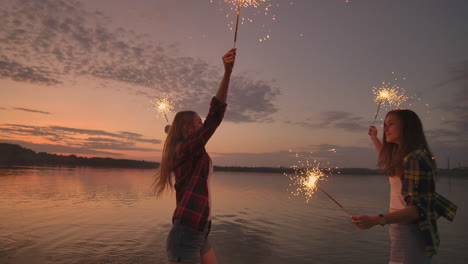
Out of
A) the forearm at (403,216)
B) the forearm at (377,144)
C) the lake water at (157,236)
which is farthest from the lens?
the lake water at (157,236)

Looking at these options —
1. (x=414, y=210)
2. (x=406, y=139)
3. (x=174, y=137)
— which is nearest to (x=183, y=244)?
(x=174, y=137)

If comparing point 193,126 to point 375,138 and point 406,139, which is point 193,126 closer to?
point 406,139

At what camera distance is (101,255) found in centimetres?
893

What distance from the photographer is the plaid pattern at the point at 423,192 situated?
267cm

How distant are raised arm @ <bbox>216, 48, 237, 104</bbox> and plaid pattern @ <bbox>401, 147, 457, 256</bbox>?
1780 millimetres

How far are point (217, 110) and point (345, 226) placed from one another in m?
14.7

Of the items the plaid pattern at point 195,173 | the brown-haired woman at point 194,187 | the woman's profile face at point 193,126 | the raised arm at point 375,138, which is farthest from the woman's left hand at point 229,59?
the raised arm at point 375,138

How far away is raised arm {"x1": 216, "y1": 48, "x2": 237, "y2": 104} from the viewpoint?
2.92 metres

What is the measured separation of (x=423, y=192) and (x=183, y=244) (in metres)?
2.17

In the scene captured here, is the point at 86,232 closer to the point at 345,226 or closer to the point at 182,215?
the point at 182,215

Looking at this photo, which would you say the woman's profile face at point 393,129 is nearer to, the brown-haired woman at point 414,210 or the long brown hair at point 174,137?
the brown-haired woman at point 414,210

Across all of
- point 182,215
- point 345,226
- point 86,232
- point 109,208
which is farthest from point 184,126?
point 109,208

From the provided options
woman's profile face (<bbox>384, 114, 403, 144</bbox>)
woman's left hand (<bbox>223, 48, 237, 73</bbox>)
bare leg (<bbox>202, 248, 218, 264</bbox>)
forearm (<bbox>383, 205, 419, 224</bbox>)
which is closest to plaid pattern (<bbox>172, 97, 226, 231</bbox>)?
woman's left hand (<bbox>223, 48, 237, 73</bbox>)

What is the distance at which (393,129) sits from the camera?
10.4 ft
